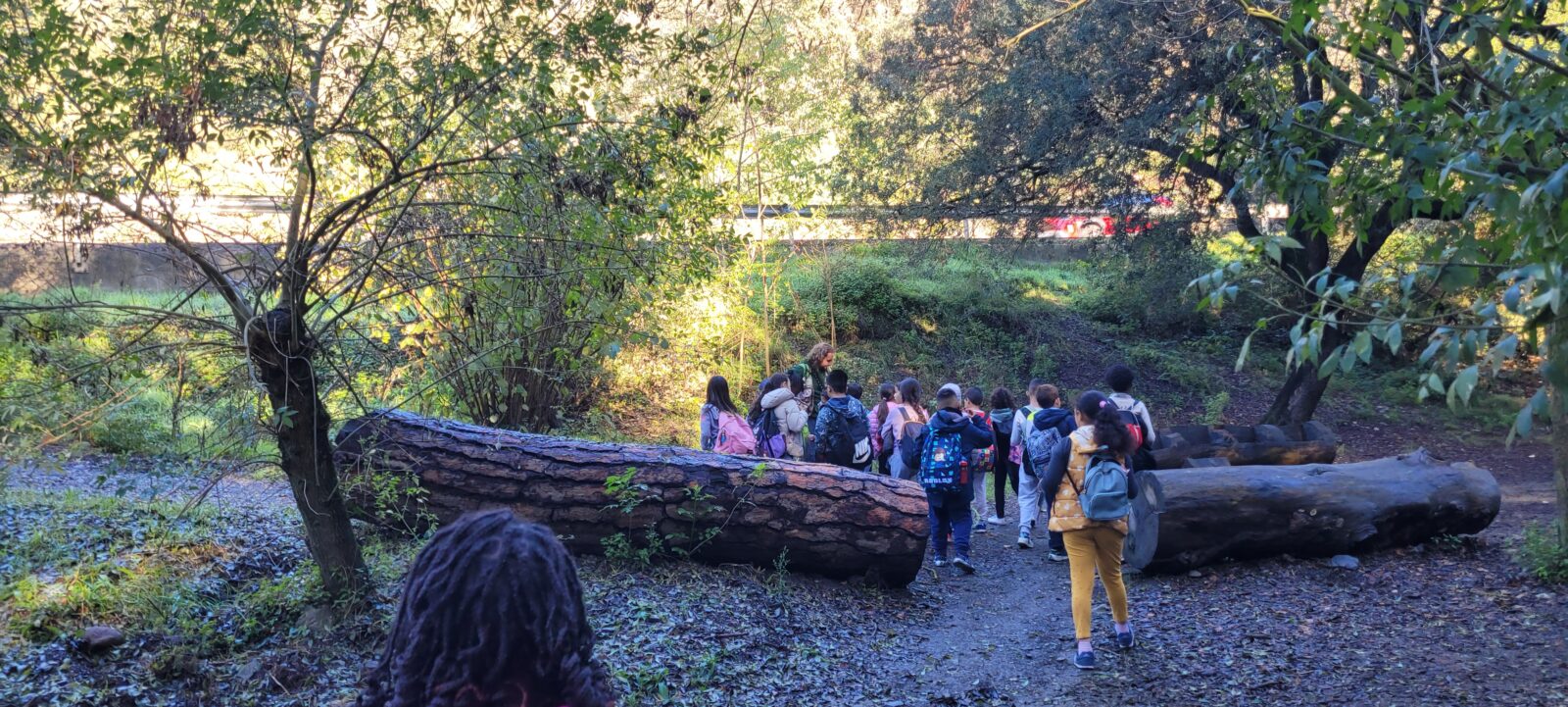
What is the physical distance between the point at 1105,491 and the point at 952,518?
2.96 metres

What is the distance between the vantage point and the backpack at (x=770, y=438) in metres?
9.66

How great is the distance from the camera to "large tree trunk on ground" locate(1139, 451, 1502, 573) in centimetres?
852

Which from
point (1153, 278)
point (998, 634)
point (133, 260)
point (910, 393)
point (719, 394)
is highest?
Result: point (133, 260)

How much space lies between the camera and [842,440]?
9609 mm

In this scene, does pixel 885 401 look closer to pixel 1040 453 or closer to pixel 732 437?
pixel 1040 453

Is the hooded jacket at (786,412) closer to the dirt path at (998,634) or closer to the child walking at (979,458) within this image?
the child walking at (979,458)

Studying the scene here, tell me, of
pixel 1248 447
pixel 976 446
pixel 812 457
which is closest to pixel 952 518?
pixel 976 446

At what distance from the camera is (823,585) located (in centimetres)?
790

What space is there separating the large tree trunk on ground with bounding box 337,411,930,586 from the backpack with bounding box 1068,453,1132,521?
5.14 feet

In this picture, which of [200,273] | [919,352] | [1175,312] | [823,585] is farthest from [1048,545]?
[1175,312]

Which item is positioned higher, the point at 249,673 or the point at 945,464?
the point at 945,464

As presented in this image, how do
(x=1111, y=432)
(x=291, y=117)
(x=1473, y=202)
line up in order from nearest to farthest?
(x=1473, y=202), (x=291, y=117), (x=1111, y=432)

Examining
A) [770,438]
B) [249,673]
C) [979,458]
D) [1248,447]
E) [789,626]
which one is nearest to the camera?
[249,673]

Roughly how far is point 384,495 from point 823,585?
3291mm
